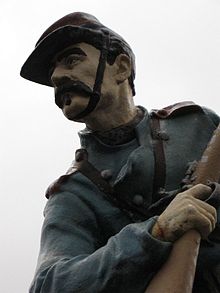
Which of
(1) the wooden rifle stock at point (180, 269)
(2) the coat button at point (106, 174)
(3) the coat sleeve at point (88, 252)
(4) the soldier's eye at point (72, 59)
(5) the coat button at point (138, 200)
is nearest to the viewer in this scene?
(1) the wooden rifle stock at point (180, 269)

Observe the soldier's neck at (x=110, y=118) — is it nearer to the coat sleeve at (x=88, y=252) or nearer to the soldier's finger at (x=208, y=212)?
the coat sleeve at (x=88, y=252)

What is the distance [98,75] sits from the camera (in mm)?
3822

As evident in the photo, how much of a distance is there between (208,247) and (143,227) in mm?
390

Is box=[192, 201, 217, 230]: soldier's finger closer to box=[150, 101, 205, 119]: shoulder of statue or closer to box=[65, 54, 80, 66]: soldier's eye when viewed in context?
box=[150, 101, 205, 119]: shoulder of statue

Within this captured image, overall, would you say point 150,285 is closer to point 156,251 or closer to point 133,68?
point 156,251

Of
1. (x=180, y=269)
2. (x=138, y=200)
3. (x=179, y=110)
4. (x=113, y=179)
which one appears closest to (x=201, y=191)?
(x=180, y=269)

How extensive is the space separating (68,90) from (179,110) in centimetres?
62

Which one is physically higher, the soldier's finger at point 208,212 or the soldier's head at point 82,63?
the soldier's head at point 82,63

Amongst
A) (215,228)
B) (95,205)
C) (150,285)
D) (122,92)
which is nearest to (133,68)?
(122,92)

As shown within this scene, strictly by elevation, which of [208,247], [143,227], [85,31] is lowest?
[208,247]

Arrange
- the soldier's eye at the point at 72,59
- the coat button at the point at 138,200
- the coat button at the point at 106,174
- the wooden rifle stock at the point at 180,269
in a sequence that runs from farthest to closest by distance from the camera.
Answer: the soldier's eye at the point at 72,59 → the coat button at the point at 106,174 → the coat button at the point at 138,200 → the wooden rifle stock at the point at 180,269

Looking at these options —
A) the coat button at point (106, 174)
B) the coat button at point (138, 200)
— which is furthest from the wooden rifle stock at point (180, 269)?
the coat button at point (106, 174)

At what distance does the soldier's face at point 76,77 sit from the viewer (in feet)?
12.3

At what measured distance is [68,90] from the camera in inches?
149
